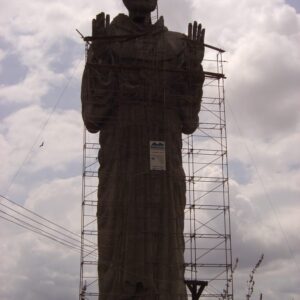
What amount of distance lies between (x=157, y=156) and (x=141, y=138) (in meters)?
0.75

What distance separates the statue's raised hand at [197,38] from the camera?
2608 centimetres

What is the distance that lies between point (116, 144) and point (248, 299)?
5.83m

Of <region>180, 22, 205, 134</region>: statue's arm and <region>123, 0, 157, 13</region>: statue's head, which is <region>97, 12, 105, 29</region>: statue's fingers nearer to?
<region>123, 0, 157, 13</region>: statue's head

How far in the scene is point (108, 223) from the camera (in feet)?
80.3

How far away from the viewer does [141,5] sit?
26297mm

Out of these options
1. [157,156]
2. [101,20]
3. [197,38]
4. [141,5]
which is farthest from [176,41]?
[157,156]

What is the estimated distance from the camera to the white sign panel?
2483cm

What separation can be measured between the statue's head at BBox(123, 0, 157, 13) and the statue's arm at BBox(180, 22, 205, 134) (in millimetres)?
1350

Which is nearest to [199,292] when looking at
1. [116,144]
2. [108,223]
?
[108,223]

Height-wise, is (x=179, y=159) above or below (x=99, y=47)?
below

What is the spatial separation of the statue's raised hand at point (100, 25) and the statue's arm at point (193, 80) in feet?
8.31

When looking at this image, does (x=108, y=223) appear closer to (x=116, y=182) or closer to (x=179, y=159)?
(x=116, y=182)

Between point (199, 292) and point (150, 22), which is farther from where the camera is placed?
point (150, 22)

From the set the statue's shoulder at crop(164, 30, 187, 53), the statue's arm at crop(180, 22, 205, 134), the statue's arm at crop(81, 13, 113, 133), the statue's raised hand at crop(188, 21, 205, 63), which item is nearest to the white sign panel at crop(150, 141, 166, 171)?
the statue's arm at crop(180, 22, 205, 134)
